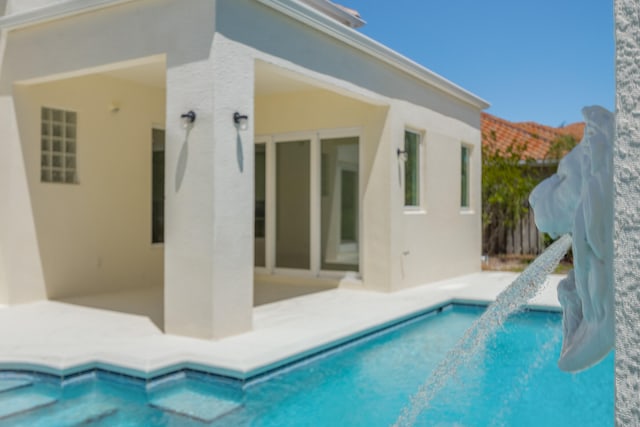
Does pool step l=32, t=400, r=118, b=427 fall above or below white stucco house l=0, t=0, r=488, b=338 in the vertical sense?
below

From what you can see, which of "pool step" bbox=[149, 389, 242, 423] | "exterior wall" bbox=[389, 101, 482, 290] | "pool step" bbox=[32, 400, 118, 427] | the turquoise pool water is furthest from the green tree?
"pool step" bbox=[32, 400, 118, 427]

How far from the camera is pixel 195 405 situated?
18.5ft

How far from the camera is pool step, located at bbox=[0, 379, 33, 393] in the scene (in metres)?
6.00

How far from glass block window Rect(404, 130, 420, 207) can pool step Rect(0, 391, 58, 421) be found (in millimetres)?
8508

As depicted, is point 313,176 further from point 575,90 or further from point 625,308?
point 575,90

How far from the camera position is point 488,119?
27.0 m

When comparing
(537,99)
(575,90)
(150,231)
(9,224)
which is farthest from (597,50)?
(9,224)

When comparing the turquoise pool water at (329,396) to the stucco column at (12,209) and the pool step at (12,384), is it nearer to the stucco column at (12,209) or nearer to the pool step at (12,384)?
the pool step at (12,384)

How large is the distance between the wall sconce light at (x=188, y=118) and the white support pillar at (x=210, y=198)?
6cm

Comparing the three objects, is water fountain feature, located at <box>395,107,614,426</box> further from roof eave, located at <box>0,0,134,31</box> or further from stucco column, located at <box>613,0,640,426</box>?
roof eave, located at <box>0,0,134,31</box>

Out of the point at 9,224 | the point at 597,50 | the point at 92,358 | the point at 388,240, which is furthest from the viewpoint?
the point at 597,50

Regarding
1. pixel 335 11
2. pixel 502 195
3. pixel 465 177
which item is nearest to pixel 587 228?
pixel 335 11

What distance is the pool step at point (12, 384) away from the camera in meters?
6.00

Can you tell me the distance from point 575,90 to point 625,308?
35.9 m
